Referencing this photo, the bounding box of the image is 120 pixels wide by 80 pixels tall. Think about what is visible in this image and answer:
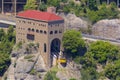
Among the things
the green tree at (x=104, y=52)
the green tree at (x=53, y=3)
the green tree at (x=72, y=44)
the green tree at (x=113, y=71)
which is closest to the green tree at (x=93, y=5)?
the green tree at (x=53, y=3)

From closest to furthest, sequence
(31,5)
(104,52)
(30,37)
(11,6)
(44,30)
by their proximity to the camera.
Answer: (104,52) < (44,30) < (30,37) < (31,5) < (11,6)

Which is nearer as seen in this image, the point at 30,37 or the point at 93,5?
the point at 30,37

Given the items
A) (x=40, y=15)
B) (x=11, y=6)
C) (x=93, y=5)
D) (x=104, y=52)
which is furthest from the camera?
(x=11, y=6)

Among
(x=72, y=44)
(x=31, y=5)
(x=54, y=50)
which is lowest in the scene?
(x=54, y=50)

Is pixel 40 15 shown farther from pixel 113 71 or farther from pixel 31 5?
pixel 31 5

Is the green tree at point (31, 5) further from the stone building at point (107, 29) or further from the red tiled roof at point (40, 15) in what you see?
the stone building at point (107, 29)

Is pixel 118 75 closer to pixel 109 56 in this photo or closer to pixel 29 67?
pixel 109 56

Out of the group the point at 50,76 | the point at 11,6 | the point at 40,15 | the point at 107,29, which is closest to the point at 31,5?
the point at 11,6

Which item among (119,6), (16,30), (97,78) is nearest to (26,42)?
(16,30)
